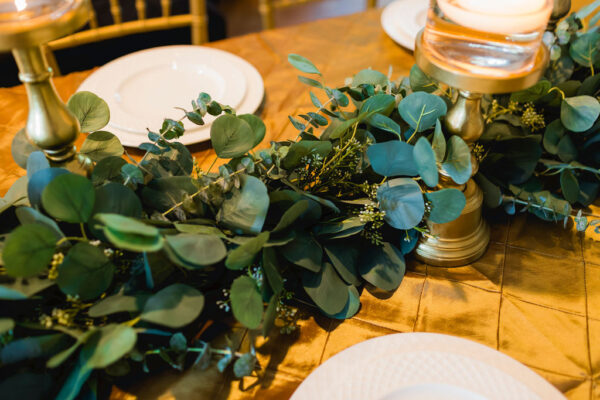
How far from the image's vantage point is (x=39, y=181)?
36 cm

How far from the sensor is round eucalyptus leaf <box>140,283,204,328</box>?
13.1 inches

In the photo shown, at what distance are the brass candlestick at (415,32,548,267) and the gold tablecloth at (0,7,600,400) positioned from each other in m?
0.02

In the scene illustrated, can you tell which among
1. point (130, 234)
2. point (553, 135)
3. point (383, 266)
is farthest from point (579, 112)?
point (130, 234)

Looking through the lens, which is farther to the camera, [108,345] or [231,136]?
[231,136]

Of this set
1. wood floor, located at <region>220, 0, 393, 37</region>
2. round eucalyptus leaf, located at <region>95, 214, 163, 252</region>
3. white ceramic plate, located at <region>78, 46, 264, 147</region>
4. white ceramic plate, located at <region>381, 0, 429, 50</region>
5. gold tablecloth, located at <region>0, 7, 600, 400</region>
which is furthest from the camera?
wood floor, located at <region>220, 0, 393, 37</region>

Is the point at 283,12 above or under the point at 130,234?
under

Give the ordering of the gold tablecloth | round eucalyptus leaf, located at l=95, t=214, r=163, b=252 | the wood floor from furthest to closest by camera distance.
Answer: the wood floor, the gold tablecloth, round eucalyptus leaf, located at l=95, t=214, r=163, b=252

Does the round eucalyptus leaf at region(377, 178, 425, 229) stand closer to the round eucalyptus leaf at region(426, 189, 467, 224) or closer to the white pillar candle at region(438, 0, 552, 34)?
the round eucalyptus leaf at region(426, 189, 467, 224)

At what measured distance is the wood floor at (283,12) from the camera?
2904mm

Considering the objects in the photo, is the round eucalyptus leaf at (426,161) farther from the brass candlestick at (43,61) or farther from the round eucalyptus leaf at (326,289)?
the brass candlestick at (43,61)

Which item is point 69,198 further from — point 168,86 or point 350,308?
point 168,86

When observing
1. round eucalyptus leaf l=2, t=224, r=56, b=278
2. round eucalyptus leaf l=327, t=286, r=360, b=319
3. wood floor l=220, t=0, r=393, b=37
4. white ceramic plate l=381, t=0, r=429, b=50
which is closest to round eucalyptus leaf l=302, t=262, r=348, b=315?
round eucalyptus leaf l=327, t=286, r=360, b=319

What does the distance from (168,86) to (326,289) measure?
458mm

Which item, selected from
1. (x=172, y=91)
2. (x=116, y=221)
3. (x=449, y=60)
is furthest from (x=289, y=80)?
(x=116, y=221)
